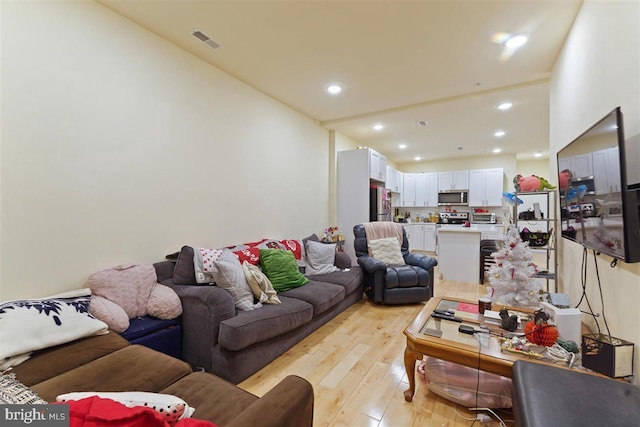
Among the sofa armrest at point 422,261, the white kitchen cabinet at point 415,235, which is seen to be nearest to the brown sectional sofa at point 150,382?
the sofa armrest at point 422,261

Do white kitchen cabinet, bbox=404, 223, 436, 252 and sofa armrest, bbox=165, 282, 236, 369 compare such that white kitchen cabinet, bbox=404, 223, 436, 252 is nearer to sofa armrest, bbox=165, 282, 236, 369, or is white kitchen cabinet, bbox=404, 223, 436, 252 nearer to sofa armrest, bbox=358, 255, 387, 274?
sofa armrest, bbox=358, 255, 387, 274

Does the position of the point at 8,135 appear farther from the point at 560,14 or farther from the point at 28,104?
the point at 560,14

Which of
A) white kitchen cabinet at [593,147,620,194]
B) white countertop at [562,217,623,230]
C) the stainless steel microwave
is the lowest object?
white countertop at [562,217,623,230]

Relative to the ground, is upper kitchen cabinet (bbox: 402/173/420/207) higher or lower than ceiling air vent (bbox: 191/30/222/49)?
lower

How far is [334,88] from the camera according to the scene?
3.40 m

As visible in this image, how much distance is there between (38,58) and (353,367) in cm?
315

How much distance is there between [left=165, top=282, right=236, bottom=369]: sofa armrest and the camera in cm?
→ 194

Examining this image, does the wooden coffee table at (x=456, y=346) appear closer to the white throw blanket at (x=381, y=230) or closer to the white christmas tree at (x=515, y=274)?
the white christmas tree at (x=515, y=274)

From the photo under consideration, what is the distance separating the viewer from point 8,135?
1637 mm

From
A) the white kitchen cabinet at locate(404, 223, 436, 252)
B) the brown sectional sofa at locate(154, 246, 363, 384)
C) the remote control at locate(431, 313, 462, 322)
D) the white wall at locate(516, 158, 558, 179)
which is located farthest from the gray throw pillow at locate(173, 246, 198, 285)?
the white wall at locate(516, 158, 558, 179)

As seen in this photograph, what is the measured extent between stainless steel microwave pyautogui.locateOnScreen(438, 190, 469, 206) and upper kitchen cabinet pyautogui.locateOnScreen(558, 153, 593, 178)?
5.55 metres

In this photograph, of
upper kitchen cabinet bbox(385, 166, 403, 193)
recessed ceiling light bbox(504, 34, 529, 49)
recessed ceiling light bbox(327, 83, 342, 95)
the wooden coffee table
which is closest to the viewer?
the wooden coffee table

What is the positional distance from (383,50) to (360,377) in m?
2.91

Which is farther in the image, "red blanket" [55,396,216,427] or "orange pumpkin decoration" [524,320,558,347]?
"orange pumpkin decoration" [524,320,558,347]
